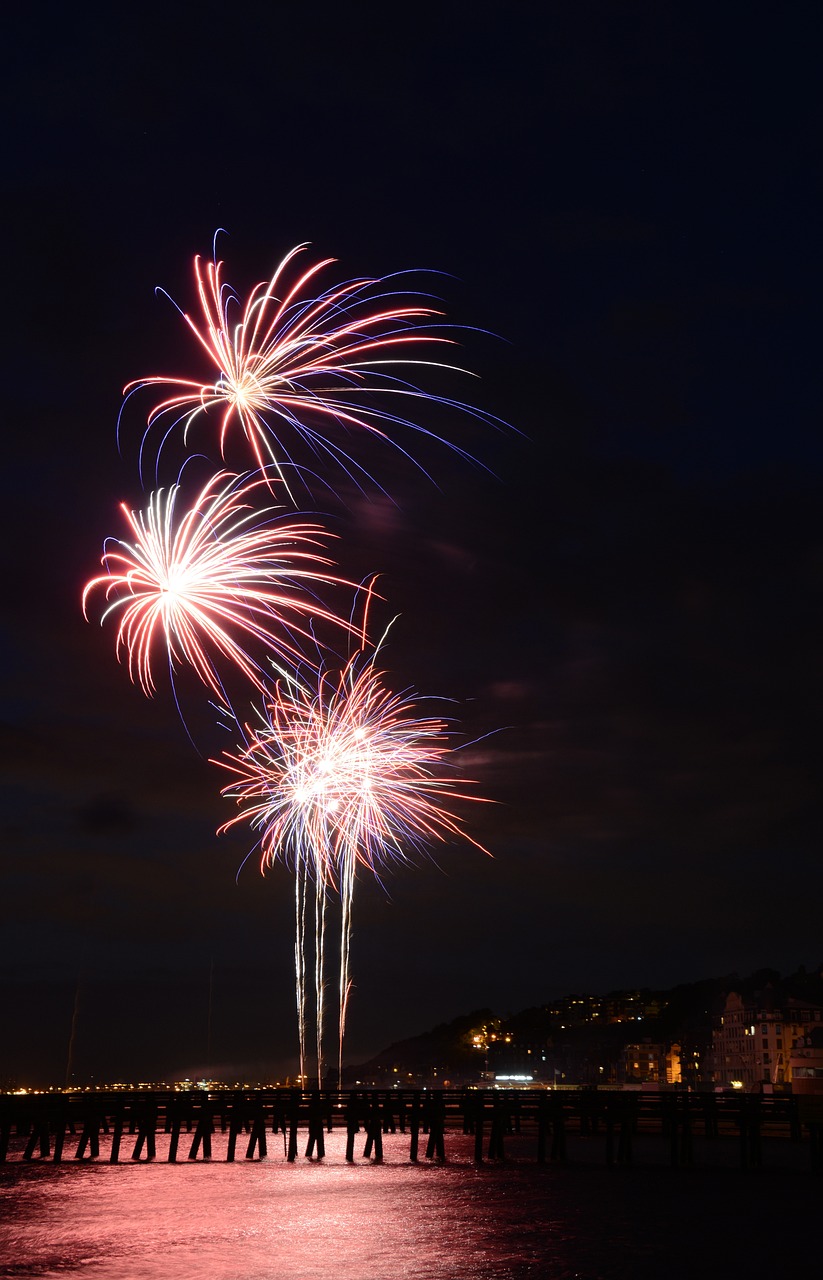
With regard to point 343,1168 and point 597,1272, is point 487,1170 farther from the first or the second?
point 597,1272

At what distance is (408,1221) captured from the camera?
96.5 ft

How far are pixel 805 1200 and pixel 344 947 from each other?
20963 mm

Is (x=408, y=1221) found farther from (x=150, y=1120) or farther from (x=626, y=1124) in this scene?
(x=150, y=1120)

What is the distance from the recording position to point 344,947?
50.6 meters

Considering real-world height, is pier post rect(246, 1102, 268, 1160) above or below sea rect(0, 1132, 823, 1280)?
above

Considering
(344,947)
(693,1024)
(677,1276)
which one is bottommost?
(677,1276)

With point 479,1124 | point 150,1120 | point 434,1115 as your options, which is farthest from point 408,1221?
point 150,1120

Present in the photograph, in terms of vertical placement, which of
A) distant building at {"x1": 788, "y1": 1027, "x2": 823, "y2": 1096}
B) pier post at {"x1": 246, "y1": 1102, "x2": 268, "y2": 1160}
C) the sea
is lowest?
the sea

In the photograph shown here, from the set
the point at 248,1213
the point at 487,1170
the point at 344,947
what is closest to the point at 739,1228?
the point at 248,1213

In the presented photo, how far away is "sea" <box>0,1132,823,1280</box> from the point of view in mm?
23703

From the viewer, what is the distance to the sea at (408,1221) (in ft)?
77.8

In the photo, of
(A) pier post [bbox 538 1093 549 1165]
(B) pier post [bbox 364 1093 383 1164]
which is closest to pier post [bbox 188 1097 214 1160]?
(B) pier post [bbox 364 1093 383 1164]

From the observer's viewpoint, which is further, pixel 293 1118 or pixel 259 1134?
pixel 259 1134

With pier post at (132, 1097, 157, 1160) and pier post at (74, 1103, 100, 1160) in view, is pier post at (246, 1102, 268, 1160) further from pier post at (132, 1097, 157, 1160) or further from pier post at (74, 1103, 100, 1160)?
pier post at (74, 1103, 100, 1160)
